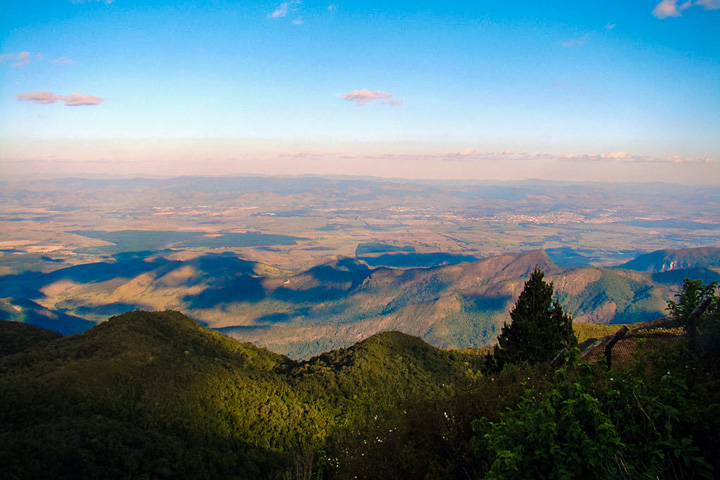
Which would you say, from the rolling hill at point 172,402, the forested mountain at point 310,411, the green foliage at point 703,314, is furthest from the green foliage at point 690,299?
the rolling hill at point 172,402

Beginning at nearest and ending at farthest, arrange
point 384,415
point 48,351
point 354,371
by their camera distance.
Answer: point 384,415 → point 48,351 → point 354,371

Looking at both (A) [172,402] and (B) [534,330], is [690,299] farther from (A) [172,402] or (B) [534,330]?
(A) [172,402]

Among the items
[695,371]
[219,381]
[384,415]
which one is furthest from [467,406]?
[219,381]

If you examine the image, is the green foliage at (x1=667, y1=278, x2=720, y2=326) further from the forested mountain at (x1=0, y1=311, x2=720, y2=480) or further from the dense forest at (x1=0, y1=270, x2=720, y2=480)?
the forested mountain at (x1=0, y1=311, x2=720, y2=480)

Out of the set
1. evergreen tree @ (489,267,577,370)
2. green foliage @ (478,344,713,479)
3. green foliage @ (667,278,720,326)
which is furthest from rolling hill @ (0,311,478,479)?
green foliage @ (667,278,720,326)

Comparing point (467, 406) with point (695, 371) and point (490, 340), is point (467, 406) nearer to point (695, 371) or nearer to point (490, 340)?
point (695, 371)

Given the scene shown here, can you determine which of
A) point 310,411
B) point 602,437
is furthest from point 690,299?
point 310,411
